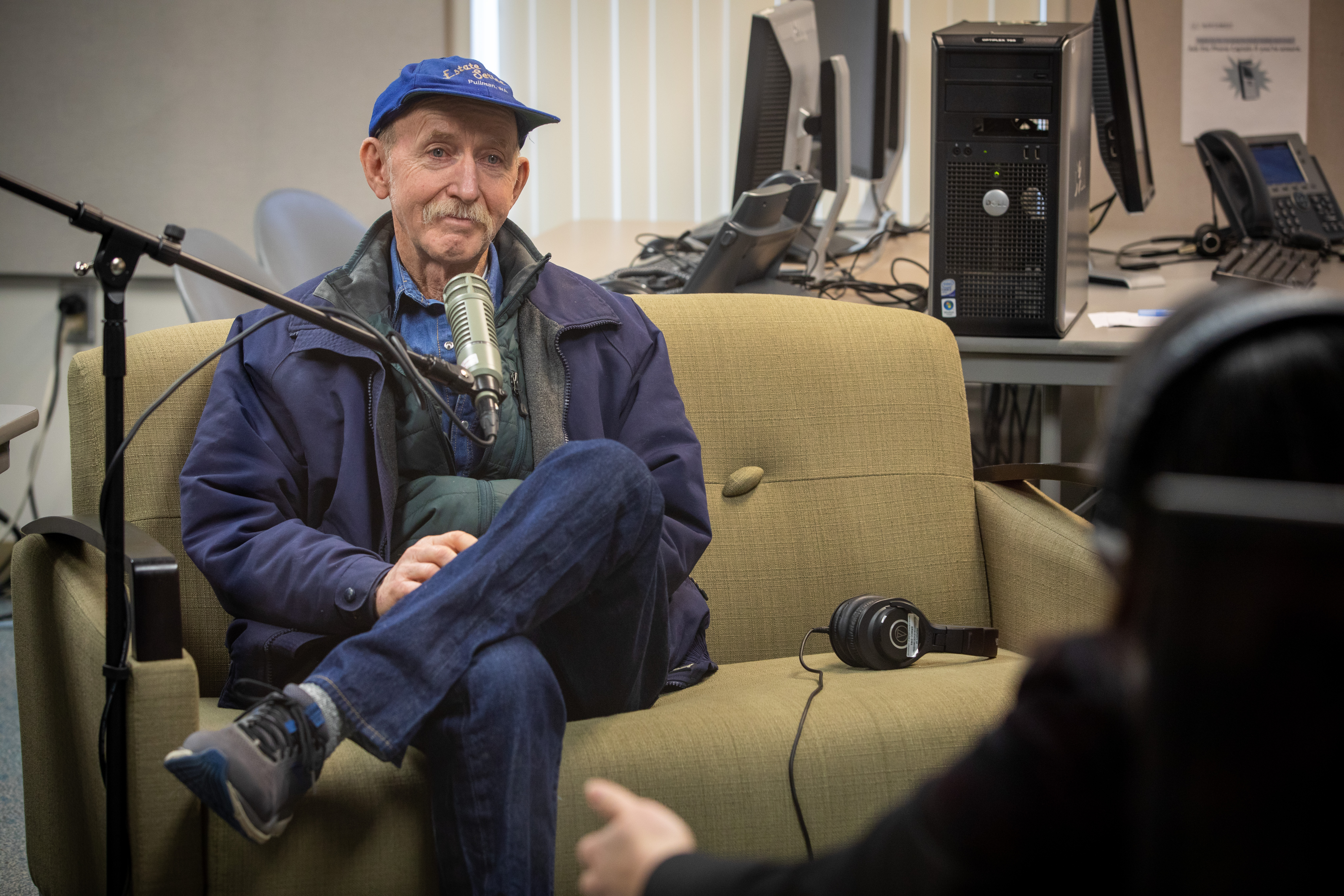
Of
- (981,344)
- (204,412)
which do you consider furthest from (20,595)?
(981,344)

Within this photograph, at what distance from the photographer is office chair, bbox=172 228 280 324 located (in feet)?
7.63

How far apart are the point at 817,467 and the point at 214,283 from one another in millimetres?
1290

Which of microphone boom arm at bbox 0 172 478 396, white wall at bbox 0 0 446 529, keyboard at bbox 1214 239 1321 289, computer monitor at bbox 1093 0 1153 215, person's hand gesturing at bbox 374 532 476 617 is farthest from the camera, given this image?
white wall at bbox 0 0 446 529

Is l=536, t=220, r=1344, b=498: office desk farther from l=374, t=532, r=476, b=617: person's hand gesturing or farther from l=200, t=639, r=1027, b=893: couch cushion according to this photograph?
l=374, t=532, r=476, b=617: person's hand gesturing

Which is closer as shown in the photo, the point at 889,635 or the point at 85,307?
the point at 889,635

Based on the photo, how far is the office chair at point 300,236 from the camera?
2.83m

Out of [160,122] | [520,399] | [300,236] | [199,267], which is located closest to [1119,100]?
[520,399]

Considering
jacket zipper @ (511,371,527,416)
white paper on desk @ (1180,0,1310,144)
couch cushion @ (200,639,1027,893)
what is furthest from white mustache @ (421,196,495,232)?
white paper on desk @ (1180,0,1310,144)

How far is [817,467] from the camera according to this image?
179cm

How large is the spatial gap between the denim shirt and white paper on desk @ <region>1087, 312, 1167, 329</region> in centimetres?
123

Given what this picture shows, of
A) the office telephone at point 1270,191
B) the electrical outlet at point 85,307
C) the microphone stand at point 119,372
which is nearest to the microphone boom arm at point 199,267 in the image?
the microphone stand at point 119,372

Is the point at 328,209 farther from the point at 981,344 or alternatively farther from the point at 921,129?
the point at 921,129

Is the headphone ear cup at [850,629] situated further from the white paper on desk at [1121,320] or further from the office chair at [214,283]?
the office chair at [214,283]

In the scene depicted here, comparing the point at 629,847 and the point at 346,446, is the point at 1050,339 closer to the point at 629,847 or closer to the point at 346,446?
the point at 346,446
